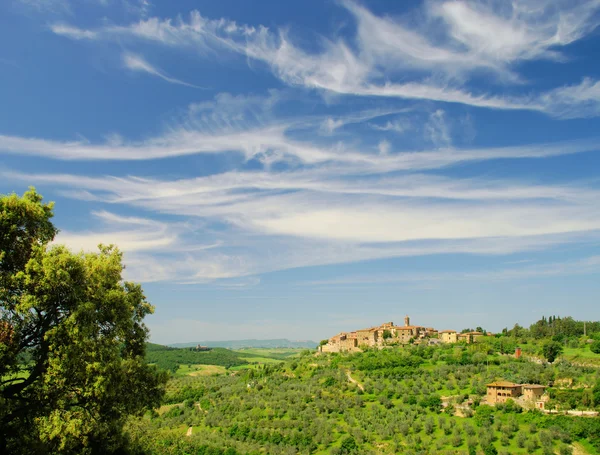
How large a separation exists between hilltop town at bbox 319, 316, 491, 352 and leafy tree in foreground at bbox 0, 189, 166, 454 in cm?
9438

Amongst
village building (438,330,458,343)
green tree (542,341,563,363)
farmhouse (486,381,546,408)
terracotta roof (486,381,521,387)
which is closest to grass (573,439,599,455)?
farmhouse (486,381,546,408)

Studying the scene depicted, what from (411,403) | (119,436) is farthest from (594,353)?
(119,436)

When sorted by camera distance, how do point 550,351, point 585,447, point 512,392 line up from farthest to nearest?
point 550,351, point 512,392, point 585,447

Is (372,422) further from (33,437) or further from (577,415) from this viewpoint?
(33,437)

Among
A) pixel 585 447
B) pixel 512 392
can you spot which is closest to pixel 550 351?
pixel 512 392

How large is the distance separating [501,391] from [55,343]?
63.1m

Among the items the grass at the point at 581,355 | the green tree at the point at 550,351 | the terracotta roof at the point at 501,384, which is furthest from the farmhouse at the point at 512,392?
the green tree at the point at 550,351

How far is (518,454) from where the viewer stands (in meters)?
47.1

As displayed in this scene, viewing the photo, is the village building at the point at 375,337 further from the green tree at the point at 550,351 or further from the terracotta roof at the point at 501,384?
the terracotta roof at the point at 501,384

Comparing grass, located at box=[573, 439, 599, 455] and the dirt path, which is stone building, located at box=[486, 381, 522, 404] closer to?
grass, located at box=[573, 439, 599, 455]

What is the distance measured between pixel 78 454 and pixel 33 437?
1.96 meters

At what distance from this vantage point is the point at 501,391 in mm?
62000

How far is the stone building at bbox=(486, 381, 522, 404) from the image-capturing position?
6128 cm

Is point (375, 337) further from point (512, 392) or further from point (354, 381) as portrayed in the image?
point (512, 392)
